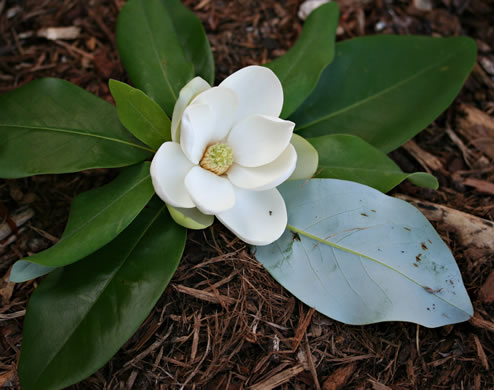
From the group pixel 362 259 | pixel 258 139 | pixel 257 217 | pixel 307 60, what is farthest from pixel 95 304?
pixel 307 60

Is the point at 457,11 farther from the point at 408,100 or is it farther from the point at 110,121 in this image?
the point at 110,121

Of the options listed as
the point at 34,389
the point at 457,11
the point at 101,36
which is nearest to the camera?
the point at 34,389

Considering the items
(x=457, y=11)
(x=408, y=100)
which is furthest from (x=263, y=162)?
(x=457, y=11)

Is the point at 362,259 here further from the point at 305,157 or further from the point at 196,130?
the point at 196,130

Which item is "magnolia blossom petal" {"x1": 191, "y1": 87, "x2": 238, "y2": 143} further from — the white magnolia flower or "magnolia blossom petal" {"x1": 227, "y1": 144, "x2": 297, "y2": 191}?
"magnolia blossom petal" {"x1": 227, "y1": 144, "x2": 297, "y2": 191}

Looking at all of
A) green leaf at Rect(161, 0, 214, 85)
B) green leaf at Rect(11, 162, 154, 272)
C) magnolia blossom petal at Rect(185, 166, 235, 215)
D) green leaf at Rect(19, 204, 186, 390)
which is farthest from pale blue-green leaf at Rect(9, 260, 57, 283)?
green leaf at Rect(161, 0, 214, 85)

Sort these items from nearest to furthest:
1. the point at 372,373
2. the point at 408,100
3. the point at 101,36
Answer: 1. the point at 372,373
2. the point at 408,100
3. the point at 101,36
